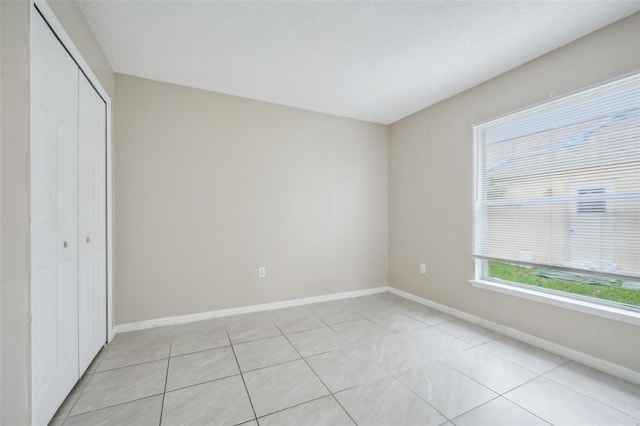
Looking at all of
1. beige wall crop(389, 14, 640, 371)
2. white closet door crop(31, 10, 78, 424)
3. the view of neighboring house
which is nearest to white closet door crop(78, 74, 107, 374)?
white closet door crop(31, 10, 78, 424)

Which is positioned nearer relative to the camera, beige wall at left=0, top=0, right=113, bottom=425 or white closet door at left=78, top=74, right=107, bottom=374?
beige wall at left=0, top=0, right=113, bottom=425

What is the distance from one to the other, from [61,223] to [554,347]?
374 cm

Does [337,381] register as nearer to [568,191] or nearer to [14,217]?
[14,217]

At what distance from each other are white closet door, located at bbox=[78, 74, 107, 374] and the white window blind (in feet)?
11.7

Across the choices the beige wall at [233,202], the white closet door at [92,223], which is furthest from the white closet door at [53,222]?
the beige wall at [233,202]

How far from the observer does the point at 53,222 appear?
1.49 meters

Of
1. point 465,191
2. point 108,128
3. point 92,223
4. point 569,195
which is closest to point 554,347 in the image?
point 569,195

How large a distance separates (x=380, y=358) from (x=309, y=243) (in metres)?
1.75

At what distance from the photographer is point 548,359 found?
2.16 m

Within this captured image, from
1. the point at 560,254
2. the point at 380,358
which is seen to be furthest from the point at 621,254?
the point at 380,358

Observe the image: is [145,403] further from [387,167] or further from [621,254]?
[387,167]

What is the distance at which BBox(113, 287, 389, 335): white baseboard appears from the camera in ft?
8.91

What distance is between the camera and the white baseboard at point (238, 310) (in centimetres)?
272

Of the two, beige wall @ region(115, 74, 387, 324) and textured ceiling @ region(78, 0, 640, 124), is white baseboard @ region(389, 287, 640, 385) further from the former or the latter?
textured ceiling @ region(78, 0, 640, 124)
